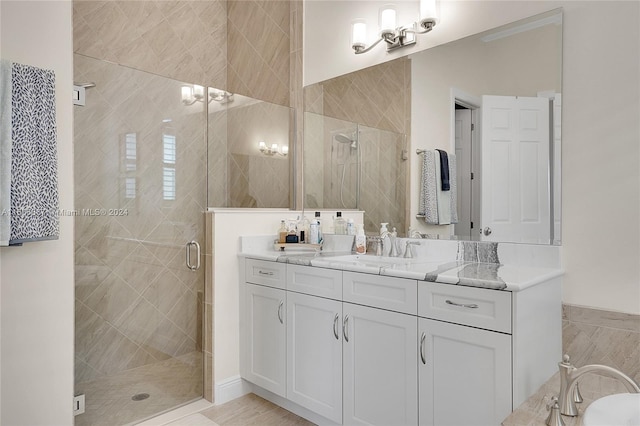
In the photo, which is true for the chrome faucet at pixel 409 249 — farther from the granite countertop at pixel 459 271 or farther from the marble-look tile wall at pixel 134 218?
the marble-look tile wall at pixel 134 218

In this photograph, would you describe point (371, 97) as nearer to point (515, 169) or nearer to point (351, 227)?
point (351, 227)

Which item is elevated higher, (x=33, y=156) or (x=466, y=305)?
(x=33, y=156)

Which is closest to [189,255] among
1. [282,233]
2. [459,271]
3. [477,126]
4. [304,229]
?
[282,233]

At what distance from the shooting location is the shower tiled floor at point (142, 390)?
215cm

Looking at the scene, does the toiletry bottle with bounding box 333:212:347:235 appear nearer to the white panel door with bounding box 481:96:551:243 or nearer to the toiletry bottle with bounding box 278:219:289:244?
the toiletry bottle with bounding box 278:219:289:244

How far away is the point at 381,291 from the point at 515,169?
2.81 ft

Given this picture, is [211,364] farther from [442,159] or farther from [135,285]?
[442,159]

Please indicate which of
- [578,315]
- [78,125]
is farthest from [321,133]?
[578,315]

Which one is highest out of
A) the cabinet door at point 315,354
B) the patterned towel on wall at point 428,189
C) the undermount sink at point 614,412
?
the patterned towel on wall at point 428,189

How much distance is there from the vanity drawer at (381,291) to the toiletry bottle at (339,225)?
2.57 feet

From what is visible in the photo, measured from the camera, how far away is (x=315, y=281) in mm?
2141

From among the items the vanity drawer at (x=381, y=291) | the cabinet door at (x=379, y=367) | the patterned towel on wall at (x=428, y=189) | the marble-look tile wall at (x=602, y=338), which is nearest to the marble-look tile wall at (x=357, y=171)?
the patterned towel on wall at (x=428, y=189)

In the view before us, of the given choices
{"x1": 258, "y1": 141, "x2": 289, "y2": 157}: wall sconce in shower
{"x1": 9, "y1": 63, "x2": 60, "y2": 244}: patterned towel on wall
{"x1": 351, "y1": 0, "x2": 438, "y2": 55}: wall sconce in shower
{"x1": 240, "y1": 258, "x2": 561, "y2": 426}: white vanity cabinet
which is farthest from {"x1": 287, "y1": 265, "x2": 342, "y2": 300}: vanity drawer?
{"x1": 351, "y1": 0, "x2": 438, "y2": 55}: wall sconce in shower

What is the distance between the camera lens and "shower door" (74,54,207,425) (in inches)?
83.0
